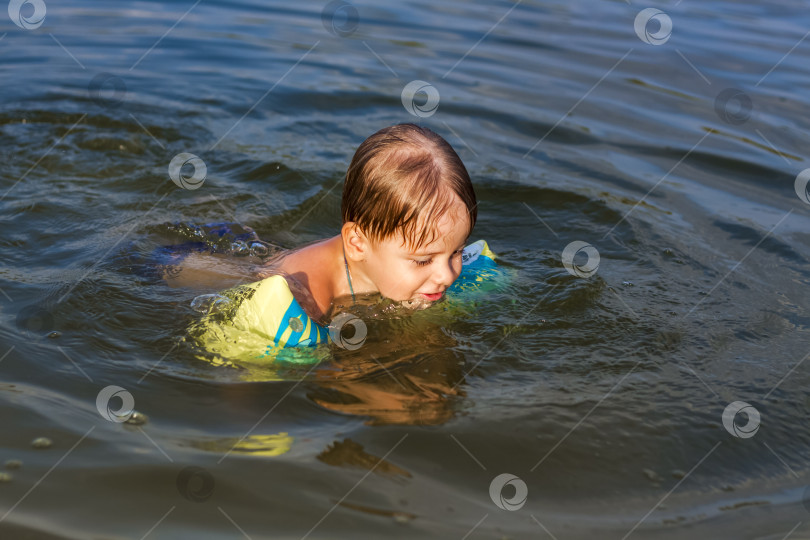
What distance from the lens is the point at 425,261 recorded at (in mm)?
3730

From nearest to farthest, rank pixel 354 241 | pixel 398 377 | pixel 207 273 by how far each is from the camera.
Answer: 1. pixel 398 377
2. pixel 354 241
3. pixel 207 273

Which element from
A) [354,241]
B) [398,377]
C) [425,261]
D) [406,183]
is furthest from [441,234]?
[398,377]

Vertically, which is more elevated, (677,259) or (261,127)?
(261,127)

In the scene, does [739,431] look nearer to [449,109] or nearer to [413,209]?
[413,209]

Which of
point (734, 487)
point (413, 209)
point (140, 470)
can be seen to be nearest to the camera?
point (140, 470)

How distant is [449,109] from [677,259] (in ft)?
9.74

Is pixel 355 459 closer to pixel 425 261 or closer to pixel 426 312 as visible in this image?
pixel 425 261

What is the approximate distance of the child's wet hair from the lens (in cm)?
362

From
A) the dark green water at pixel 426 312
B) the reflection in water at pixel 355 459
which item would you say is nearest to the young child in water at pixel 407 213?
the dark green water at pixel 426 312

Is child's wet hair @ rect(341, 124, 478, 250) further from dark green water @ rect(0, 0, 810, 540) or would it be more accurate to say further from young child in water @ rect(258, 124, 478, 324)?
dark green water @ rect(0, 0, 810, 540)

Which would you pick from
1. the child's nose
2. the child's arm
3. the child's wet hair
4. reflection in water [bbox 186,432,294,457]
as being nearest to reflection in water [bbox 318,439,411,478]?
reflection in water [bbox 186,432,294,457]

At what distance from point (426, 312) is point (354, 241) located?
55cm

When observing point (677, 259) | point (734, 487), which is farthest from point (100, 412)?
point (677, 259)

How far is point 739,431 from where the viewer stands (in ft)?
10.7
